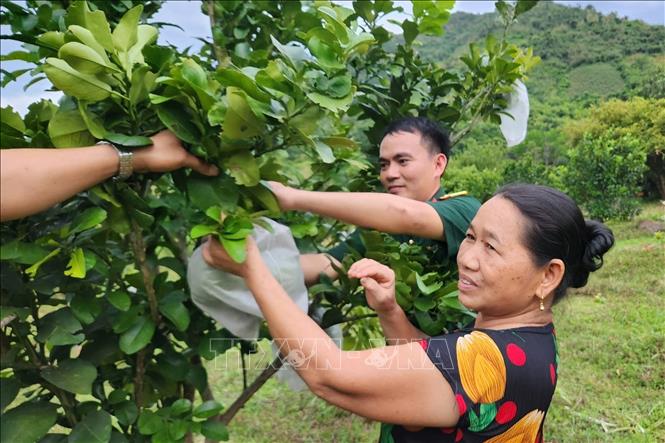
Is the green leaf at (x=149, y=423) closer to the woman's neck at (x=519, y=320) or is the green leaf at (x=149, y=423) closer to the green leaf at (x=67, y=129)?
the green leaf at (x=67, y=129)

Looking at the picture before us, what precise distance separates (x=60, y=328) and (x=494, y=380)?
2.89ft

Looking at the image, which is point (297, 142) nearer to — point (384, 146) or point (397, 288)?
point (397, 288)

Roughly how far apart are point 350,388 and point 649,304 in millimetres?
1481

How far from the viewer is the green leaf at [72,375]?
44.6 inches

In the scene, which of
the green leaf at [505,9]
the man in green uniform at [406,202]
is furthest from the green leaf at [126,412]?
the green leaf at [505,9]

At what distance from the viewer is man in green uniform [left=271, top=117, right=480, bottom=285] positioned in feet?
3.95

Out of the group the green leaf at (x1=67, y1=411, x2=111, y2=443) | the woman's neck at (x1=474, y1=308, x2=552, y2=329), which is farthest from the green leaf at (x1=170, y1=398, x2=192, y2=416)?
the woman's neck at (x1=474, y1=308, x2=552, y2=329)

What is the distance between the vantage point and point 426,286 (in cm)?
122

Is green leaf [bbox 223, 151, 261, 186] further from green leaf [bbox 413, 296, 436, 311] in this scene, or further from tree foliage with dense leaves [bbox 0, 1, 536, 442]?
green leaf [bbox 413, 296, 436, 311]

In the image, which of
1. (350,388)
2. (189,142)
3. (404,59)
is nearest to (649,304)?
(404,59)

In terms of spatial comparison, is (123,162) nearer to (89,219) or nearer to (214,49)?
(89,219)

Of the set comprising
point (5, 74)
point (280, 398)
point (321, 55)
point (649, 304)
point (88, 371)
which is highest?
point (321, 55)

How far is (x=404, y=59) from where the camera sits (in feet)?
5.46

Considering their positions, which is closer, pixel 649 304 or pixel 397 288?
pixel 397 288
